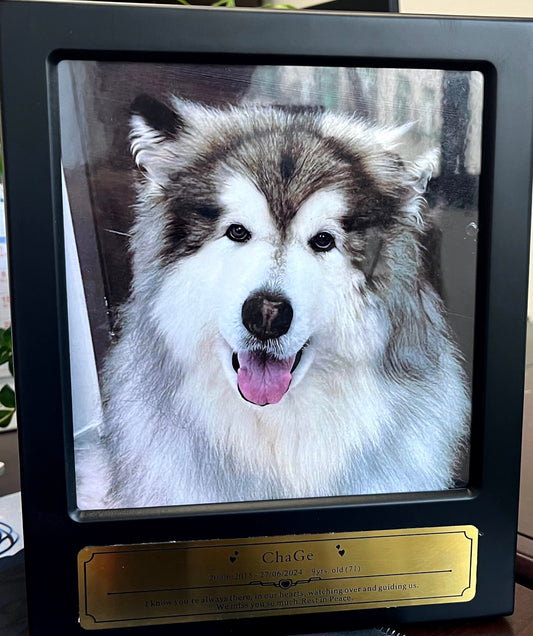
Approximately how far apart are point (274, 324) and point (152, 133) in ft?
0.48

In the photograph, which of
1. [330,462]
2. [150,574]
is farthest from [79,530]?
[330,462]

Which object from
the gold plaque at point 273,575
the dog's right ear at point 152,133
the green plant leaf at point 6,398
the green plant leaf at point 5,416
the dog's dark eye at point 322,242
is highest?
the dog's right ear at point 152,133

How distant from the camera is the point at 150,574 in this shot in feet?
1.34

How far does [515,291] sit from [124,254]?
0.27 metres

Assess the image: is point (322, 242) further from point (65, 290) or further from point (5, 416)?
point (5, 416)

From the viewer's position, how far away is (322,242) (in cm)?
40

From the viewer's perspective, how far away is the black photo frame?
1.21 ft

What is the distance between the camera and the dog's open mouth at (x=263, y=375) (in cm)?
40

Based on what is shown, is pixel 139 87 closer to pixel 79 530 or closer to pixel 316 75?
pixel 316 75

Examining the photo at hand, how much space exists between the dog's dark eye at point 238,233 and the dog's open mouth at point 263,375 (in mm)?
76

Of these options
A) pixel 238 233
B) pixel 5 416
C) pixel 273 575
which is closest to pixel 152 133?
pixel 238 233

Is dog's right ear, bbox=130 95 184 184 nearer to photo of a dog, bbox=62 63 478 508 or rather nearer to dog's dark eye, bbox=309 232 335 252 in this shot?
photo of a dog, bbox=62 63 478 508

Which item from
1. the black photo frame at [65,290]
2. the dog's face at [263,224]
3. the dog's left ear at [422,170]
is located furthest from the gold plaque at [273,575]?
the dog's left ear at [422,170]

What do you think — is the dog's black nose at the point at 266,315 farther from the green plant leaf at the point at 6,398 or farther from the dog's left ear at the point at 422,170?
the green plant leaf at the point at 6,398
